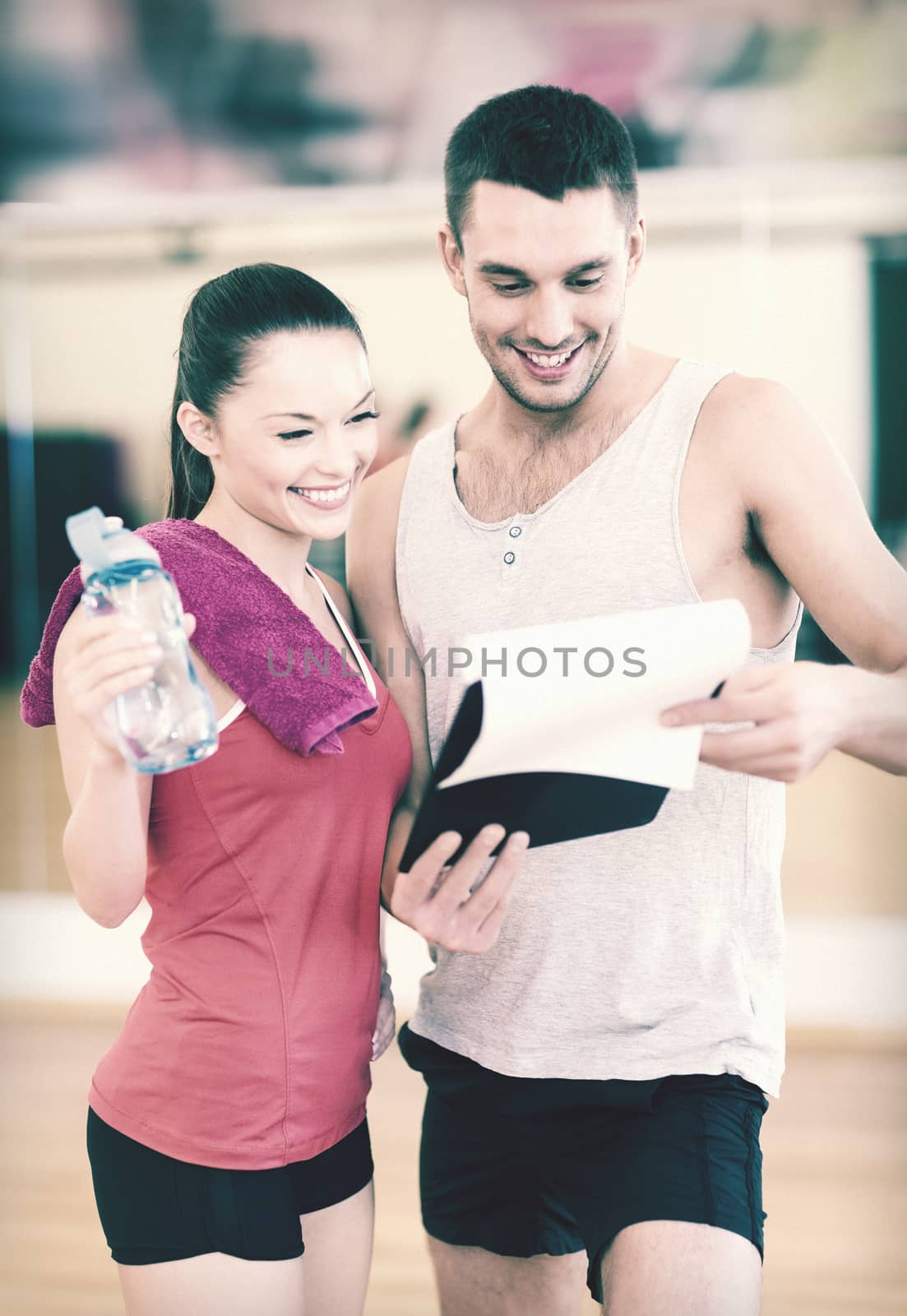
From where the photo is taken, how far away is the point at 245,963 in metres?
1.34

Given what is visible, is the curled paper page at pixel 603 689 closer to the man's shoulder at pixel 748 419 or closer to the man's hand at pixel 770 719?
the man's hand at pixel 770 719

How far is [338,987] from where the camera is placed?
1.38 metres

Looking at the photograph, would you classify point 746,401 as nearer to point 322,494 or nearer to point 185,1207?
point 322,494

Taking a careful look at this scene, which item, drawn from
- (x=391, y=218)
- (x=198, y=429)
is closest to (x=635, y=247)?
(x=198, y=429)

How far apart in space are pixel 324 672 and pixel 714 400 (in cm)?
57

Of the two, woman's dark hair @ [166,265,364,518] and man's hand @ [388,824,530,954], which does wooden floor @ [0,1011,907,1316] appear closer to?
man's hand @ [388,824,530,954]

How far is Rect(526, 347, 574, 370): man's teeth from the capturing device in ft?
4.91

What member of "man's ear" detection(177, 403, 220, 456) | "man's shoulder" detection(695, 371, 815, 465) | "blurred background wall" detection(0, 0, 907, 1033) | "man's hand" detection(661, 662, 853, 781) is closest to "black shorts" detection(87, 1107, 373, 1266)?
"man's hand" detection(661, 662, 853, 781)

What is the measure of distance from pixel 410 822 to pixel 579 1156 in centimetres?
43

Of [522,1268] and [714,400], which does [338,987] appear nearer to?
[522,1268]

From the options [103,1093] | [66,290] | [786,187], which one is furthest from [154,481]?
[103,1093]

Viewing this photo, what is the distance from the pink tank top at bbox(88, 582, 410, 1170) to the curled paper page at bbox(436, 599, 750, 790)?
0.82 ft

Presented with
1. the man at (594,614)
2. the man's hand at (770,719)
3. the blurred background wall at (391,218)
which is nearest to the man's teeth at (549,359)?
the man at (594,614)

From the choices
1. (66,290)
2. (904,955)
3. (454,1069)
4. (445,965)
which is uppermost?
(66,290)
